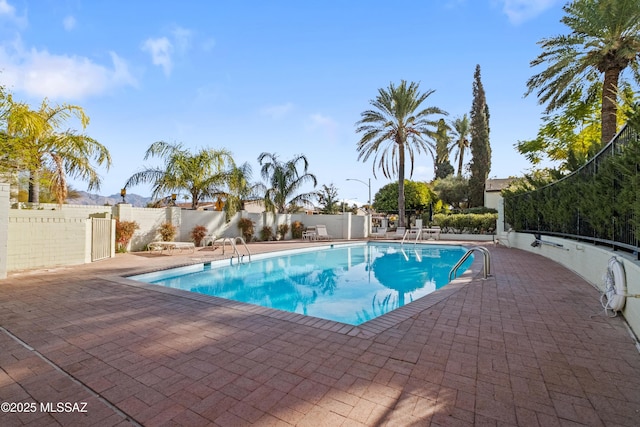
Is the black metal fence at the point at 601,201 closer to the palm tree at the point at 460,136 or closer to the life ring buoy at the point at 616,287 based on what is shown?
the life ring buoy at the point at 616,287

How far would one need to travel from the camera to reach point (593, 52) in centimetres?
1153

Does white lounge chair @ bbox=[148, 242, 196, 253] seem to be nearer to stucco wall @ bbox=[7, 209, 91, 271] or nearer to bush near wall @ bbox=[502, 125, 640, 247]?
stucco wall @ bbox=[7, 209, 91, 271]

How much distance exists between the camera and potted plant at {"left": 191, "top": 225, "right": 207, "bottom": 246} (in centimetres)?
1628

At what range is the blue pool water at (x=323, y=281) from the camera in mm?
7312

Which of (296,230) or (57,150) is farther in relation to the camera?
(296,230)

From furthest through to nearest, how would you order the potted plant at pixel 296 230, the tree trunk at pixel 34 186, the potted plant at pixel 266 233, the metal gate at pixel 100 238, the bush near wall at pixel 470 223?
the potted plant at pixel 296 230
the bush near wall at pixel 470 223
the potted plant at pixel 266 233
the tree trunk at pixel 34 186
the metal gate at pixel 100 238

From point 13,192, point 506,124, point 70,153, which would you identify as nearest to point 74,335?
point 70,153

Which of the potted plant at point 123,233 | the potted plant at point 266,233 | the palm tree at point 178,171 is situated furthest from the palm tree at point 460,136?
the potted plant at point 123,233

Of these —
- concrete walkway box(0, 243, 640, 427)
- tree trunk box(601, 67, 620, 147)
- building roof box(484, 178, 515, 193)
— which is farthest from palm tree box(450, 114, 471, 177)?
concrete walkway box(0, 243, 640, 427)

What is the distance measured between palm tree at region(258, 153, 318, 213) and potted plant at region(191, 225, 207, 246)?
4.92 m

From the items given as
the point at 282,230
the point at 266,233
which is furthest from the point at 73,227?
the point at 282,230

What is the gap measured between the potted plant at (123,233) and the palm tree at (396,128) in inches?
620

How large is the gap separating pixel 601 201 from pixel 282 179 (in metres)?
16.9

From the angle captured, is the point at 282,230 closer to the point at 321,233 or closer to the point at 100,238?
the point at 321,233
